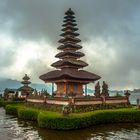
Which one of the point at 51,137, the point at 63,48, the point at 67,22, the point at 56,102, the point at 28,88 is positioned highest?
the point at 67,22

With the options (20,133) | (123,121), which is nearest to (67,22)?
(123,121)

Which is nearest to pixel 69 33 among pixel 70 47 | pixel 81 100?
pixel 70 47

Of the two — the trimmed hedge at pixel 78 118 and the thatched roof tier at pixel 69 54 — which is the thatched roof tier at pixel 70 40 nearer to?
the thatched roof tier at pixel 69 54

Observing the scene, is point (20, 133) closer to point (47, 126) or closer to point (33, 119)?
point (47, 126)

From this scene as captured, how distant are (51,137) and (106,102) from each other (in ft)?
50.8

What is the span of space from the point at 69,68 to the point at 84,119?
17397mm

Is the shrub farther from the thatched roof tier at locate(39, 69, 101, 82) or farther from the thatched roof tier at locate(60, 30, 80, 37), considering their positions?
the thatched roof tier at locate(60, 30, 80, 37)

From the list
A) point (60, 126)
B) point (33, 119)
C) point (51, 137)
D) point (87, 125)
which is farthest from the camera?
point (33, 119)

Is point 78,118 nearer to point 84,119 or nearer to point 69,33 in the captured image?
point 84,119

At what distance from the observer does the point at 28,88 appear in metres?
69.9

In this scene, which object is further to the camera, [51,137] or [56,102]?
[56,102]

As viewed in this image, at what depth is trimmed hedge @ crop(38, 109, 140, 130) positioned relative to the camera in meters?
25.8

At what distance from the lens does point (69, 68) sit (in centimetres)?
4338

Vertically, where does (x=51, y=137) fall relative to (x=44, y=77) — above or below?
below
